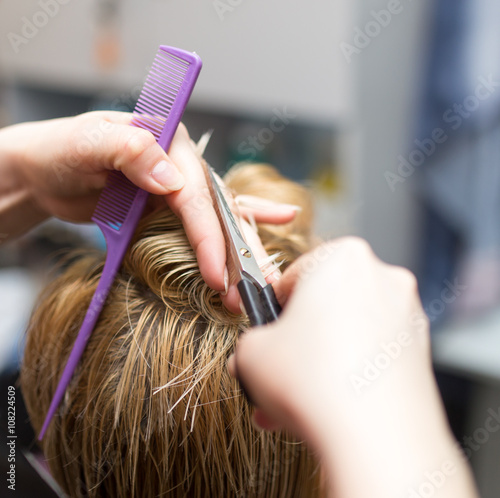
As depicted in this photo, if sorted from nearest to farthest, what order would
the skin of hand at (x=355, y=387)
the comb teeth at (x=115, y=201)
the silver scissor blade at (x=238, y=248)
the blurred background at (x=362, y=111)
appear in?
1. the skin of hand at (x=355, y=387)
2. the silver scissor blade at (x=238, y=248)
3. the comb teeth at (x=115, y=201)
4. the blurred background at (x=362, y=111)

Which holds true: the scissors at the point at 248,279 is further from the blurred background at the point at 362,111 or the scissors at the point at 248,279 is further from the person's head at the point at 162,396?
the blurred background at the point at 362,111

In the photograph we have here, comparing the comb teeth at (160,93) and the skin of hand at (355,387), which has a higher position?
the comb teeth at (160,93)

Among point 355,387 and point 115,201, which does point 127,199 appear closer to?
point 115,201

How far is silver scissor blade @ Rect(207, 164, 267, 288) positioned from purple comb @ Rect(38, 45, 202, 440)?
0.09 m

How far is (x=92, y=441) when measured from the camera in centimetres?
51

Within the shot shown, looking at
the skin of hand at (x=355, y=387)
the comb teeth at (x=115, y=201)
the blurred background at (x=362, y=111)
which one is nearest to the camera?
the skin of hand at (x=355, y=387)

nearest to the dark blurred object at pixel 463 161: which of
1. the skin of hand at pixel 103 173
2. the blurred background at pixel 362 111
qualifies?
the blurred background at pixel 362 111

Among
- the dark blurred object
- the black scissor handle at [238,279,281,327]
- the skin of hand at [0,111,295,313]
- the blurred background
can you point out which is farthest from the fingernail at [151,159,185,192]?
the dark blurred object

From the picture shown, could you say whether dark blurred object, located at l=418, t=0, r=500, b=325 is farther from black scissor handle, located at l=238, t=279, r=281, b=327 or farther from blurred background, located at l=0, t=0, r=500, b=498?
black scissor handle, located at l=238, t=279, r=281, b=327

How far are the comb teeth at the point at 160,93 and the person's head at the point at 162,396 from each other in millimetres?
95

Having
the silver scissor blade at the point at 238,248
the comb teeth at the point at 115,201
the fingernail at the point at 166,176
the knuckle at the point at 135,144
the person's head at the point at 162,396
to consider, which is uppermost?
the knuckle at the point at 135,144

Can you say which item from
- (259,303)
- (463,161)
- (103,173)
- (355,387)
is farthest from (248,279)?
(463,161)

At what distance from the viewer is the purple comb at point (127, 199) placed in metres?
0.49

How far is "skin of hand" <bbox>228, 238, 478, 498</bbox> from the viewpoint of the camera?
28 cm
